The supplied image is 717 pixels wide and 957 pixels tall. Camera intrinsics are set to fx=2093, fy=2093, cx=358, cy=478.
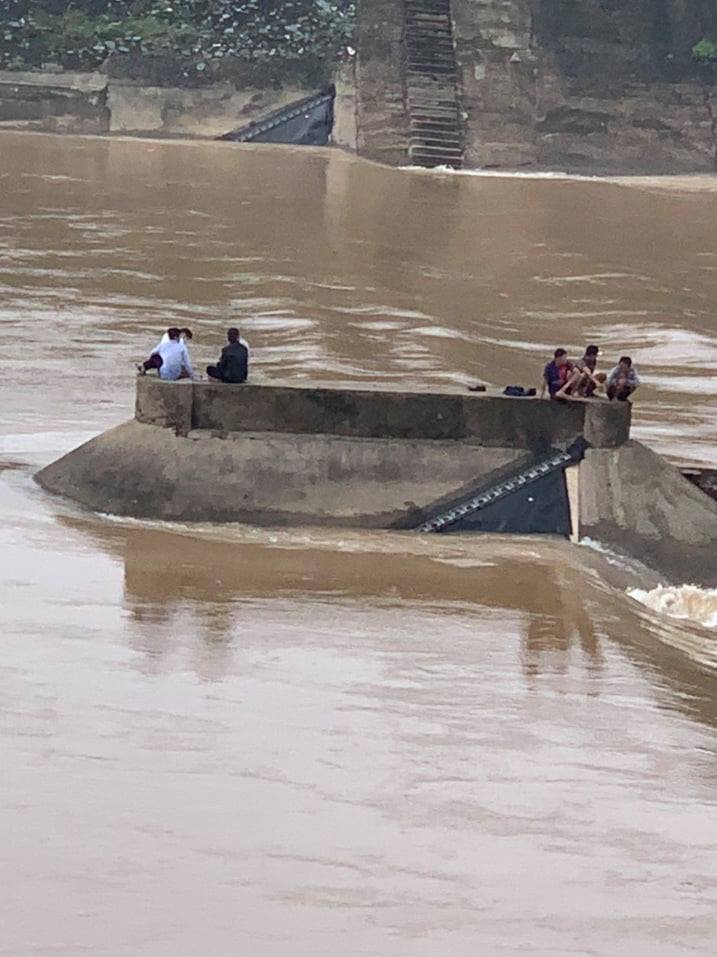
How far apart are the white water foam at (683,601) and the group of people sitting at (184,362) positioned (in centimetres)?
392

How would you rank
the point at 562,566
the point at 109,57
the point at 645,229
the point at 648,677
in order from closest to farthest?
the point at 648,677, the point at 562,566, the point at 645,229, the point at 109,57

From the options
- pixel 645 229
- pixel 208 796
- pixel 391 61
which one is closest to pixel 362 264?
pixel 645 229

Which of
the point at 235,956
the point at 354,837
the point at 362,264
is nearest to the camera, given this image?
the point at 235,956

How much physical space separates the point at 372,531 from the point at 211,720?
5.66m

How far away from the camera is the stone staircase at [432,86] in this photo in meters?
53.6

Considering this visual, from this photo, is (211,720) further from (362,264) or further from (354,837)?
(362,264)

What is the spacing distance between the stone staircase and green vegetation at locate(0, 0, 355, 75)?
1913mm

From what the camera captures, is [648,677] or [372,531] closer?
[648,677]

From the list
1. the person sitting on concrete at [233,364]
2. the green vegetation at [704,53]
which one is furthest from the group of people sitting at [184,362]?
the green vegetation at [704,53]

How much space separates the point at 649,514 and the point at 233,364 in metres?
3.76

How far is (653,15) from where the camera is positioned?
59.1m

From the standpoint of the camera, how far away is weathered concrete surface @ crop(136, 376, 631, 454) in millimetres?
17766

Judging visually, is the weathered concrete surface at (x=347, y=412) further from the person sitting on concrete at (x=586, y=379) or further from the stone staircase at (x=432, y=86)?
the stone staircase at (x=432, y=86)

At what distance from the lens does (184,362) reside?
A: 1812 centimetres
